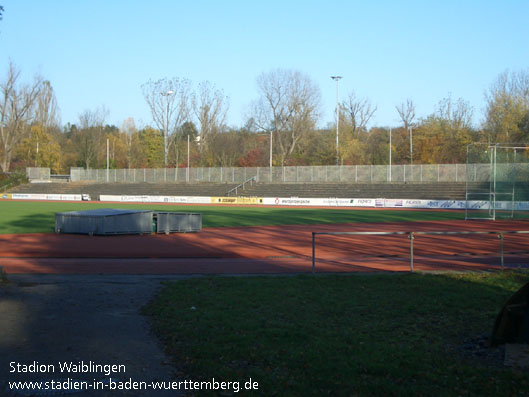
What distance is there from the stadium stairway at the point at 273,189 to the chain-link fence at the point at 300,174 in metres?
1.07

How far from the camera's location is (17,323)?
8070mm

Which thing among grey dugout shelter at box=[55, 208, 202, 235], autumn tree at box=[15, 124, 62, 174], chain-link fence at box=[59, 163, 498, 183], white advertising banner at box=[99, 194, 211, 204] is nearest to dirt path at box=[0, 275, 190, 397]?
grey dugout shelter at box=[55, 208, 202, 235]

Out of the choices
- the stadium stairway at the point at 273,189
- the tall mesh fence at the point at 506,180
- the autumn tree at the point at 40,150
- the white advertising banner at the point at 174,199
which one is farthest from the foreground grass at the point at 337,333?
the autumn tree at the point at 40,150

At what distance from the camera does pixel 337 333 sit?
755 centimetres

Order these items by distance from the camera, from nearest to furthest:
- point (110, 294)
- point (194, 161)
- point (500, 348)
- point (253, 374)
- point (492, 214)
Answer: point (253, 374) → point (500, 348) → point (110, 294) → point (492, 214) → point (194, 161)

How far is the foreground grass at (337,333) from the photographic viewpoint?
5645mm

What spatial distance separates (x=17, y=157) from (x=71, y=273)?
10279 centimetres

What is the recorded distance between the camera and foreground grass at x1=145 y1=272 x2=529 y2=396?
18.5 feet

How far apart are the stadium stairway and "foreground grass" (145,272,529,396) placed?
145 feet

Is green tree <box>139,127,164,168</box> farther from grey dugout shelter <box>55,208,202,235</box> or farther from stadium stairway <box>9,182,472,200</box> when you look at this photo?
grey dugout shelter <box>55,208,202,235</box>

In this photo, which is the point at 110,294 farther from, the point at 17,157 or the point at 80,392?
the point at 17,157

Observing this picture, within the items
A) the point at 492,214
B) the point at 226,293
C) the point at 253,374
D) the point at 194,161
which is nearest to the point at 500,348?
the point at 253,374

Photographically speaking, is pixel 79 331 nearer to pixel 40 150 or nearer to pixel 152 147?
pixel 40 150

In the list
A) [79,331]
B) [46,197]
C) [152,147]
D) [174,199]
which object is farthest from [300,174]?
[79,331]
